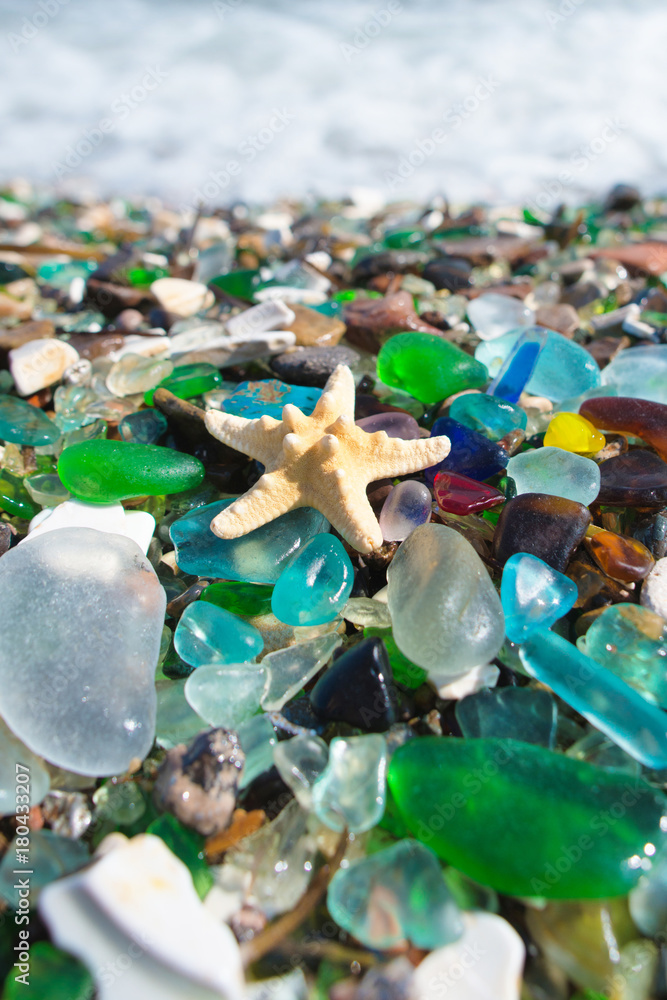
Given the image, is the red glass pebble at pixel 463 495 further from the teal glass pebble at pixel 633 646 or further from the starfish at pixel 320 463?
the teal glass pebble at pixel 633 646

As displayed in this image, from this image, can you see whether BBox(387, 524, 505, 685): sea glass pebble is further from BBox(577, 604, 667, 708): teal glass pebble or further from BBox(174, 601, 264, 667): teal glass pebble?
BBox(174, 601, 264, 667): teal glass pebble

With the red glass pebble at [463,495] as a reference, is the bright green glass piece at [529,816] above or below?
below

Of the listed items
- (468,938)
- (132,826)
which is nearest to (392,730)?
(468,938)

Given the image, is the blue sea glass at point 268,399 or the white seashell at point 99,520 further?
the blue sea glass at point 268,399

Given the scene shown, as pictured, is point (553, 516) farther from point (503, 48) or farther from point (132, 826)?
point (503, 48)

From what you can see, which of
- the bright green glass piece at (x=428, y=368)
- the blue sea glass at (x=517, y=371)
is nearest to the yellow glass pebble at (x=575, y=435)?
the blue sea glass at (x=517, y=371)

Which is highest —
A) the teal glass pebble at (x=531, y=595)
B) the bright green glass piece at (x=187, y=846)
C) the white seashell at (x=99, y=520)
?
the teal glass pebble at (x=531, y=595)

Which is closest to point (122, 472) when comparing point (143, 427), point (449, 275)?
point (143, 427)
